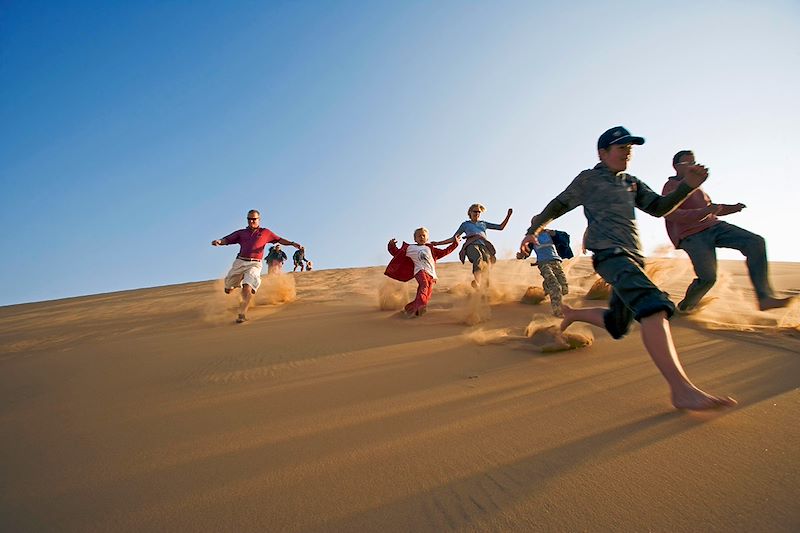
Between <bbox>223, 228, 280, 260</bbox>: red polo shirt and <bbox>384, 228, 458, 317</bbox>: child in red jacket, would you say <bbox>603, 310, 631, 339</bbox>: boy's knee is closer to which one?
<bbox>384, 228, 458, 317</bbox>: child in red jacket

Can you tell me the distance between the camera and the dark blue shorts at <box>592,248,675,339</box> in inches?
86.5

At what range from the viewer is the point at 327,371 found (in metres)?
3.34

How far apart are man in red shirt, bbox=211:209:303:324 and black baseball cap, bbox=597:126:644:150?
5.37 meters

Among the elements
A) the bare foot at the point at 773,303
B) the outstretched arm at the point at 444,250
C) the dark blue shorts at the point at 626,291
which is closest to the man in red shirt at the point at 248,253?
the outstretched arm at the point at 444,250

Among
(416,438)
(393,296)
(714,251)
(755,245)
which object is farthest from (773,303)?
(393,296)

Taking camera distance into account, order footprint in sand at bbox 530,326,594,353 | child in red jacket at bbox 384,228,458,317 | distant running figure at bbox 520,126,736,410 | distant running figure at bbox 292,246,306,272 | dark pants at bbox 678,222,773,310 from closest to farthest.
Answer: distant running figure at bbox 520,126,736,410 → footprint in sand at bbox 530,326,594,353 → dark pants at bbox 678,222,773,310 → child in red jacket at bbox 384,228,458,317 → distant running figure at bbox 292,246,306,272

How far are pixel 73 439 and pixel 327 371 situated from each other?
1.61 metres

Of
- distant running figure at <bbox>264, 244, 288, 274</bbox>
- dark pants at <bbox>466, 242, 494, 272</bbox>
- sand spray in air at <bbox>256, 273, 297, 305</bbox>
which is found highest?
distant running figure at <bbox>264, 244, 288, 274</bbox>

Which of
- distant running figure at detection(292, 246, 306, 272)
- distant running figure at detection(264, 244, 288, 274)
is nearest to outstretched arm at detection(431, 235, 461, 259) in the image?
distant running figure at detection(264, 244, 288, 274)

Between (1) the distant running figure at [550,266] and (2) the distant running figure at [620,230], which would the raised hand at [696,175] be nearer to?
(2) the distant running figure at [620,230]

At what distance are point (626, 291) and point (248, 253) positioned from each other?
617 cm

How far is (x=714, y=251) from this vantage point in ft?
13.6

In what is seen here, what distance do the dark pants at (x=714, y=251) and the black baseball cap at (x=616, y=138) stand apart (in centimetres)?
212

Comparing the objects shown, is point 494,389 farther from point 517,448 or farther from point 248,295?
point 248,295
